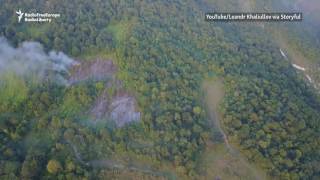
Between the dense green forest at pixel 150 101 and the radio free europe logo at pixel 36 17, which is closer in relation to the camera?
the dense green forest at pixel 150 101

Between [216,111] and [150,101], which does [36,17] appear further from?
[216,111]

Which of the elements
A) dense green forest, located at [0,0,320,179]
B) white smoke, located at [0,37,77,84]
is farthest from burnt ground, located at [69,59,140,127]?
white smoke, located at [0,37,77,84]

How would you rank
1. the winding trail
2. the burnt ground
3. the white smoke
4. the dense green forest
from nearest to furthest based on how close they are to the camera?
1. the dense green forest
2. the winding trail
3. the burnt ground
4. the white smoke

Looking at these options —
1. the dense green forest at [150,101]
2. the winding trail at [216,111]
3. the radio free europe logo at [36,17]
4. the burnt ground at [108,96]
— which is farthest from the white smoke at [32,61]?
the winding trail at [216,111]

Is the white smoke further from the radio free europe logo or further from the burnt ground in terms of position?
the radio free europe logo

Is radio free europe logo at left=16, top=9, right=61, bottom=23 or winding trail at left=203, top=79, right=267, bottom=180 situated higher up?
radio free europe logo at left=16, top=9, right=61, bottom=23

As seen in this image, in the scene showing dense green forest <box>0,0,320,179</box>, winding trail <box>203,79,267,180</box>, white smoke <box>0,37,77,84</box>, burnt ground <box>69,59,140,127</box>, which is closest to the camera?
dense green forest <box>0,0,320,179</box>

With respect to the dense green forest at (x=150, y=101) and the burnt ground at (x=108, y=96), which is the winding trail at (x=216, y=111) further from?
the burnt ground at (x=108, y=96)
